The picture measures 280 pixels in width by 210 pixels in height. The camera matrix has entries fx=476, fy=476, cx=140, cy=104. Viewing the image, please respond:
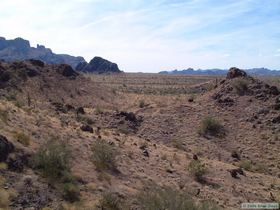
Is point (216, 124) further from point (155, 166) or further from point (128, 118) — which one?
point (155, 166)

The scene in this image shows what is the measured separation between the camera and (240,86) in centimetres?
4628

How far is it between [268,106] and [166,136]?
10455mm

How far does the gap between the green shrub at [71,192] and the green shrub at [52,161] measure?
0.83m

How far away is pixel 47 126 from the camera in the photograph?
25688mm

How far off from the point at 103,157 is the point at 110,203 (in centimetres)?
481

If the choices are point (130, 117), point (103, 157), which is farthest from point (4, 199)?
point (130, 117)

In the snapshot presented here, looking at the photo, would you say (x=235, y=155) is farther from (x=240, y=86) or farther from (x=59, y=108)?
(x=59, y=108)

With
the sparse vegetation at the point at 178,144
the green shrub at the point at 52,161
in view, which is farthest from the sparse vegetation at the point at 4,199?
the sparse vegetation at the point at 178,144

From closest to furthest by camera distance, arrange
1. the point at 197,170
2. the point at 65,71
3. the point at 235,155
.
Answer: the point at 197,170 → the point at 235,155 → the point at 65,71

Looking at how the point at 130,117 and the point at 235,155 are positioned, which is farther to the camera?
the point at 130,117

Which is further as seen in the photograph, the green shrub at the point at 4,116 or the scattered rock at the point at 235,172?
the scattered rock at the point at 235,172

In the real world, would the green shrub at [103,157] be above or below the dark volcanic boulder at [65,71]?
below

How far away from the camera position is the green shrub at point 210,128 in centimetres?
3900

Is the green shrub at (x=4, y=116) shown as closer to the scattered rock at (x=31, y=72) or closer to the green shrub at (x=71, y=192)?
the green shrub at (x=71, y=192)
